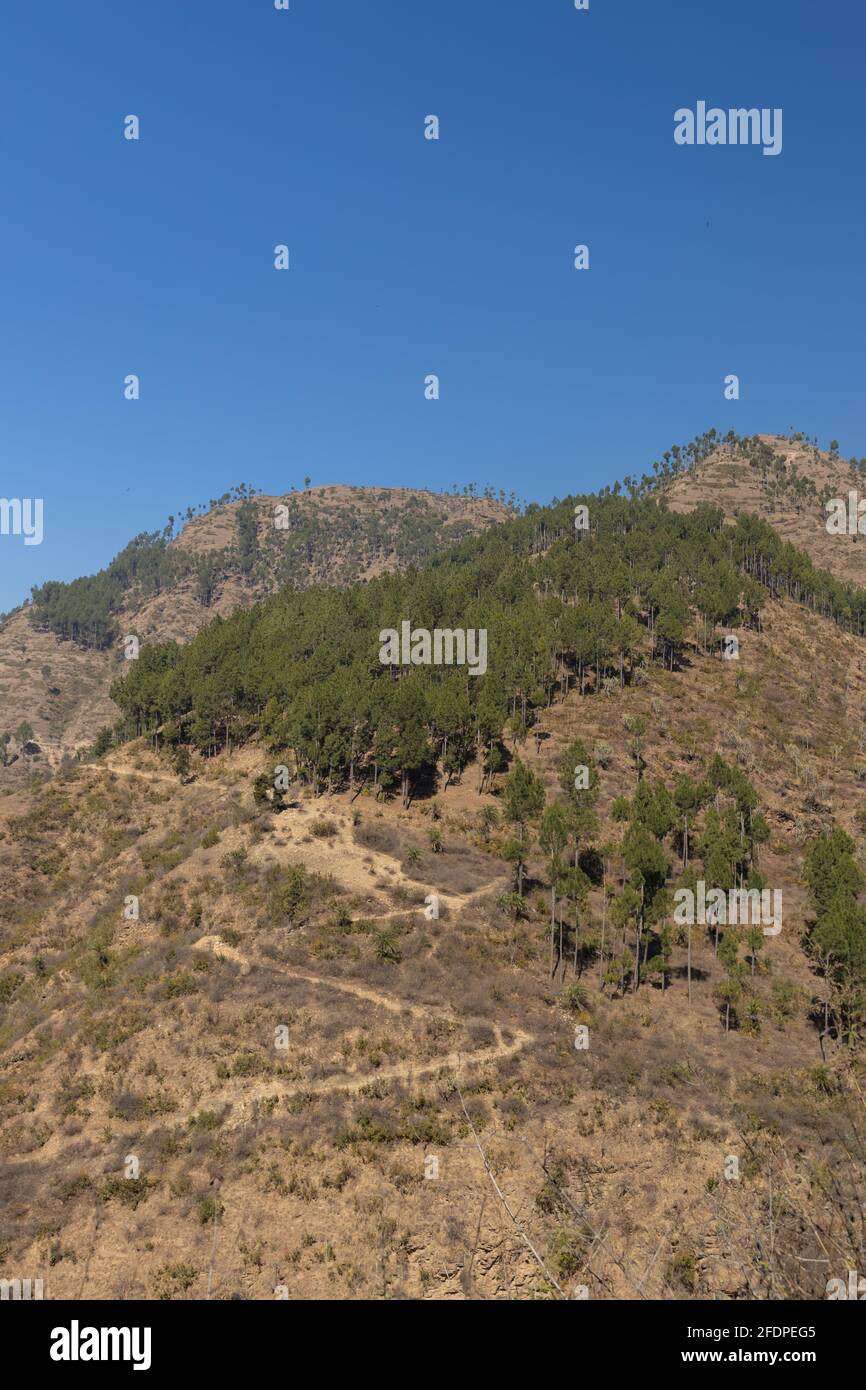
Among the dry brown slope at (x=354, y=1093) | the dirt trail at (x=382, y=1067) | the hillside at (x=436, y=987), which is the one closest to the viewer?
the dry brown slope at (x=354, y=1093)

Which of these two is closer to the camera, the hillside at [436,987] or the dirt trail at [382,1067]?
the hillside at [436,987]

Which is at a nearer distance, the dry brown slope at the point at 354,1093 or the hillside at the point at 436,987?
the dry brown slope at the point at 354,1093

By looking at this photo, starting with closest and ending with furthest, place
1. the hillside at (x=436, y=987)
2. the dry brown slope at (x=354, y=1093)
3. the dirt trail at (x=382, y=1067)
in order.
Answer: the dry brown slope at (x=354, y=1093)
the hillside at (x=436, y=987)
the dirt trail at (x=382, y=1067)

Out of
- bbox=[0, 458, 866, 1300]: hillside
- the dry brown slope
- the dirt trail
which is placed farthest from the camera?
the dirt trail

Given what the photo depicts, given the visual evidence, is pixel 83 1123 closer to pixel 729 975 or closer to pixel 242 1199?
pixel 242 1199

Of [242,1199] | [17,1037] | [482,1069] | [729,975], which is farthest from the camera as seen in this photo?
[729,975]

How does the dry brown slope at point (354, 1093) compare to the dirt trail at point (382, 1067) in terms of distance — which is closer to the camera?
the dry brown slope at point (354, 1093)

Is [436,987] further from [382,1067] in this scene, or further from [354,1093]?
[354,1093]
